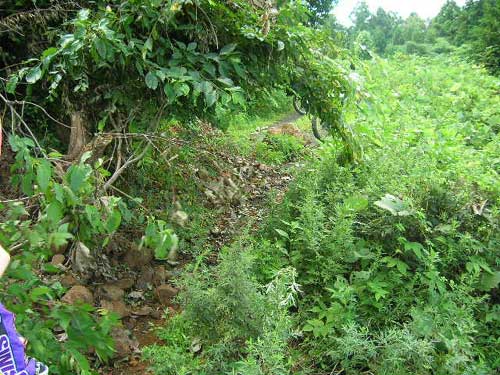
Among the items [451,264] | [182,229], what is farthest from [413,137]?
[182,229]

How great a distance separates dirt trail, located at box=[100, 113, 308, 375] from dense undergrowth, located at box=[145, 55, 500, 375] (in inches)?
9.7

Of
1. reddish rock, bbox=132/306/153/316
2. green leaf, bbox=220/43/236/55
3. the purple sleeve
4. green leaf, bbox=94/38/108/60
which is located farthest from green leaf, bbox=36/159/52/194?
reddish rock, bbox=132/306/153/316

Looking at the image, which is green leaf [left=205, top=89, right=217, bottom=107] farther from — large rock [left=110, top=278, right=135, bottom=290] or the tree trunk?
large rock [left=110, top=278, right=135, bottom=290]

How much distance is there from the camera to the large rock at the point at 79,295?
3.30 m

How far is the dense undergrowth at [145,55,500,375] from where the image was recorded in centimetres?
259

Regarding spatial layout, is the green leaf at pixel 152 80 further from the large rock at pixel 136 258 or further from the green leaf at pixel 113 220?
the large rock at pixel 136 258

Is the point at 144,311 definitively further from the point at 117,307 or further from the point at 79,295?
the point at 79,295

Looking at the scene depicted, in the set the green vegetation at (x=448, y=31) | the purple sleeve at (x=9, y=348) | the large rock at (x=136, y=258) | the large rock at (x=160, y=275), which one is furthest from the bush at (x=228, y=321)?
the green vegetation at (x=448, y=31)

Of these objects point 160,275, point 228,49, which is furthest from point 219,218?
point 228,49

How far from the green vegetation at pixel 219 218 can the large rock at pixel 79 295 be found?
38 millimetres

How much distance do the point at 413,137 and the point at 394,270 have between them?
7.45 feet

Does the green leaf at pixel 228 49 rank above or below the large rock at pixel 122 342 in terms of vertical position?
above

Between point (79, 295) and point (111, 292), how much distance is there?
28 centimetres

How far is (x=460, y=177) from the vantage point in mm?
3980
